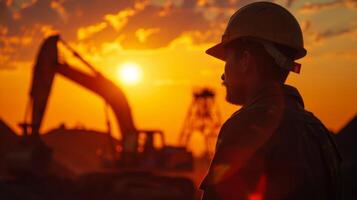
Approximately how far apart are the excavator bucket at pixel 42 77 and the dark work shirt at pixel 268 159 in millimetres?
19190

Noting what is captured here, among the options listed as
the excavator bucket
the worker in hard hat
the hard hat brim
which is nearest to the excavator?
the excavator bucket

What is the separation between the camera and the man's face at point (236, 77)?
2826 mm

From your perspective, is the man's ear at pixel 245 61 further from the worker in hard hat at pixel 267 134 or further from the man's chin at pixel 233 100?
the man's chin at pixel 233 100

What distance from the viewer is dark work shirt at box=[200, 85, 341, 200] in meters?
2.39

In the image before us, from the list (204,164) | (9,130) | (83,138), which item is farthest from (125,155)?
(83,138)

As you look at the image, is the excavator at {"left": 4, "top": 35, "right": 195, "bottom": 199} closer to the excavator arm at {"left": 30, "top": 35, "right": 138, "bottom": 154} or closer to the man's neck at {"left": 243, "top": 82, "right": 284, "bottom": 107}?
the excavator arm at {"left": 30, "top": 35, "right": 138, "bottom": 154}

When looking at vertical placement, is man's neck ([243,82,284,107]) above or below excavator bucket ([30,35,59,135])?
above

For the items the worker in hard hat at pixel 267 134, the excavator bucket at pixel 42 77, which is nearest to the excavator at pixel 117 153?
the excavator bucket at pixel 42 77

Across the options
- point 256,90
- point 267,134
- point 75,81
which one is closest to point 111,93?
A: point 75,81

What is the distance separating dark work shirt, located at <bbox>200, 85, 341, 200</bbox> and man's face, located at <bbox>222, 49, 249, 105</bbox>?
0.83 feet

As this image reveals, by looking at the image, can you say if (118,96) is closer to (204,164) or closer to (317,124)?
(317,124)

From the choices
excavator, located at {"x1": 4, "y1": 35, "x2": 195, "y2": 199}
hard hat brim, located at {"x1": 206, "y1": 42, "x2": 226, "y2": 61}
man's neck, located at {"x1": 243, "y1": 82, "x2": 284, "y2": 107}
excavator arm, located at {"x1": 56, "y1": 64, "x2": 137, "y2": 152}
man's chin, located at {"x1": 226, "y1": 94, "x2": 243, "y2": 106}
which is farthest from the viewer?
excavator arm, located at {"x1": 56, "y1": 64, "x2": 137, "y2": 152}

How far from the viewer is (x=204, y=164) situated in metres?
66.6

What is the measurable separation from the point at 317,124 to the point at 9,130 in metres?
35.8
